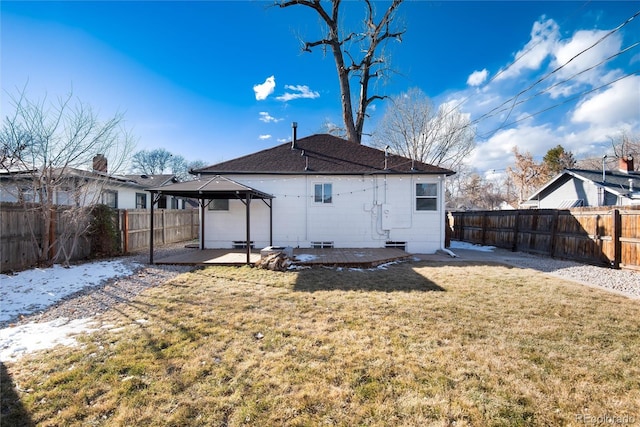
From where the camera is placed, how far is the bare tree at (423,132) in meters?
21.8

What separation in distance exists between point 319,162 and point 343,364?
8810mm

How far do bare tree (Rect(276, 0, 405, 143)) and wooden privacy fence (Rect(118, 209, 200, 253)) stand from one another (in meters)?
10.5

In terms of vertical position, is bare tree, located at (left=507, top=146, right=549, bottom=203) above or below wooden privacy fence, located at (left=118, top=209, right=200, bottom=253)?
above

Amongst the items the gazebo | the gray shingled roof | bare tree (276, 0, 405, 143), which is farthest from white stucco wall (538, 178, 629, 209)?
the gray shingled roof

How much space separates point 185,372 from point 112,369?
0.75m

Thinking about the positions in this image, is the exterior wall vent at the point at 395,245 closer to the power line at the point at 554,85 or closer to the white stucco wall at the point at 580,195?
the power line at the point at 554,85

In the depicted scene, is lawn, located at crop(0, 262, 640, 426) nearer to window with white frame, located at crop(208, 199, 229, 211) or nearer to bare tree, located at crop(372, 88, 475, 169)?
window with white frame, located at crop(208, 199, 229, 211)

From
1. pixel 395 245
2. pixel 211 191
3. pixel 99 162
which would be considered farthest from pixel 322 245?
pixel 99 162

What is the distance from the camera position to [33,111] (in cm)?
768

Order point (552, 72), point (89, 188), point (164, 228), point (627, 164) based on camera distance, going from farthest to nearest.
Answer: point (627, 164), point (164, 228), point (89, 188), point (552, 72)

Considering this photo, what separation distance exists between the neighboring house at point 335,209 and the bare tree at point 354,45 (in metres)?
6.81

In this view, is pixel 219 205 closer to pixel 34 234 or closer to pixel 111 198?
pixel 34 234

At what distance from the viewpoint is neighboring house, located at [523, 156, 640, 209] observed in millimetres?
14610

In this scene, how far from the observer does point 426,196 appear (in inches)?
414
